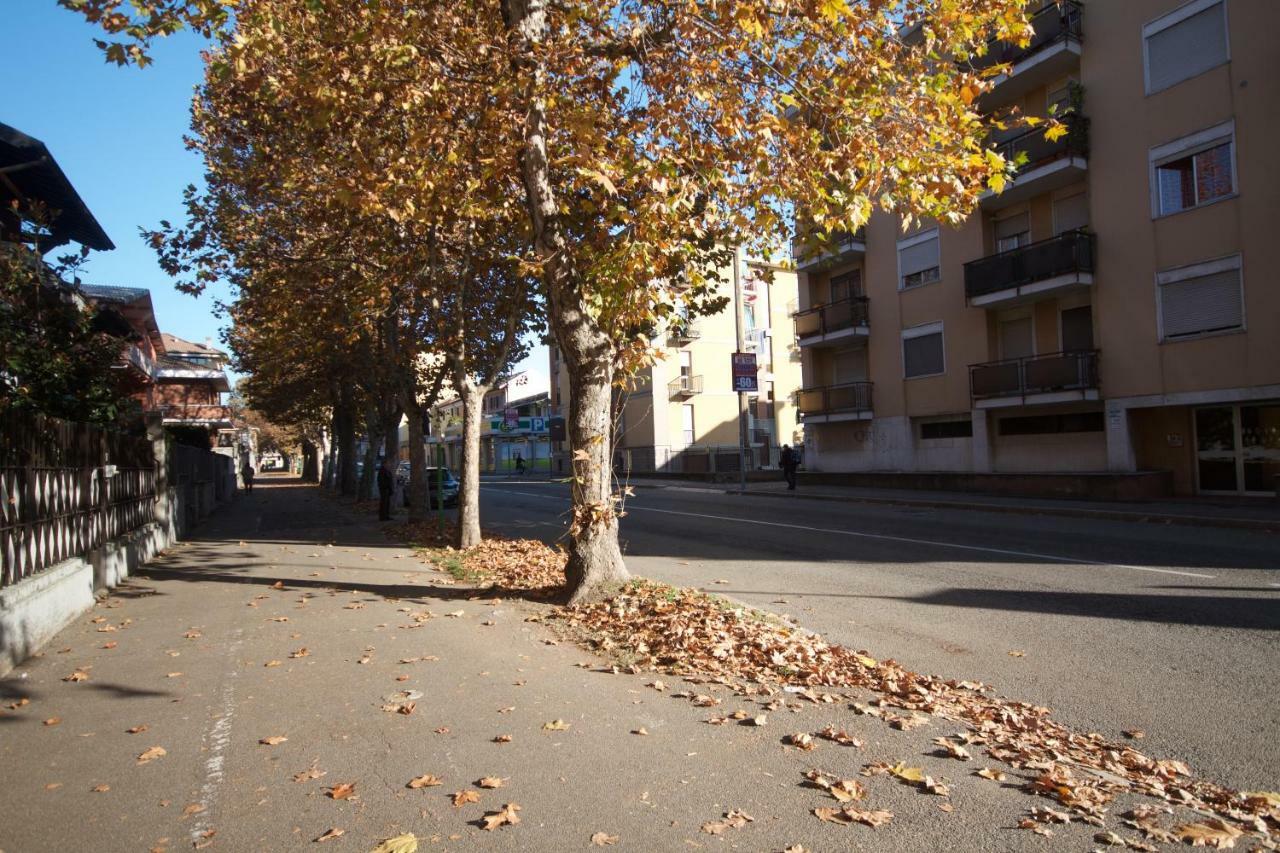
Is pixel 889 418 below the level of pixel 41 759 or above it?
above

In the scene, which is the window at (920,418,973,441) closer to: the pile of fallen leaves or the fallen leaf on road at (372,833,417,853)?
the pile of fallen leaves

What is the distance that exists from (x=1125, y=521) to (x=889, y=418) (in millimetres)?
12634

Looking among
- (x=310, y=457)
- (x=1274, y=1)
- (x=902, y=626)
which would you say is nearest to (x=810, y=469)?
(x=1274, y=1)

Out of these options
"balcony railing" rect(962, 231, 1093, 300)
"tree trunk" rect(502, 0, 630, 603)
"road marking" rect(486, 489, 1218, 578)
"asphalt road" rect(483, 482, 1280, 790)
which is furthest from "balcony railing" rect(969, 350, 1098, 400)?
"tree trunk" rect(502, 0, 630, 603)

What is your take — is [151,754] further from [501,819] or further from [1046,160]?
[1046,160]

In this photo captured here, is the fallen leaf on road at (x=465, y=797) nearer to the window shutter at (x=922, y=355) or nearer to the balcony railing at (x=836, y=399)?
the window shutter at (x=922, y=355)

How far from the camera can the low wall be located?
737 inches

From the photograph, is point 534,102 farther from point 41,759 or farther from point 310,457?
point 310,457

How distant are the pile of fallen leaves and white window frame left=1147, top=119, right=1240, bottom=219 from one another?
17.0 m

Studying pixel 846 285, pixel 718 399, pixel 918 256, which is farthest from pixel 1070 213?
pixel 718 399

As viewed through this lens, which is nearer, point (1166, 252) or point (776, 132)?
point (776, 132)

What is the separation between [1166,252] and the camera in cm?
1880

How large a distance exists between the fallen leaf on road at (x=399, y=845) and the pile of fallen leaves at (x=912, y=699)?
1.73 m

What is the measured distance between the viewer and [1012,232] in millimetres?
23453
